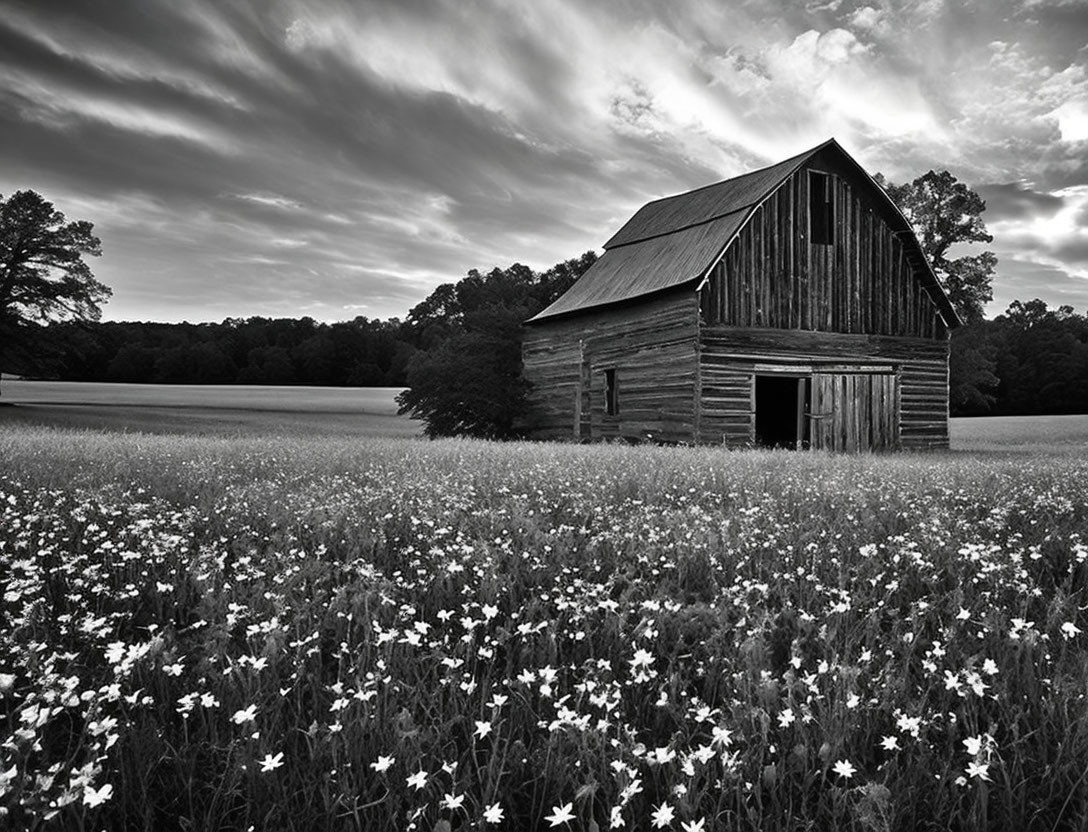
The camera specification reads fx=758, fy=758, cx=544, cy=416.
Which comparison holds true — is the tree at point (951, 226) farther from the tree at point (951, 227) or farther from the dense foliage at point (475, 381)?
the dense foliage at point (475, 381)

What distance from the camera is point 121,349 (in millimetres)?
78500

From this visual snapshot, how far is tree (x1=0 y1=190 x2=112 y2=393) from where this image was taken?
4712 cm

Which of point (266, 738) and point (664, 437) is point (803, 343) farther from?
point (266, 738)

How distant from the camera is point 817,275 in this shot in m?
24.7

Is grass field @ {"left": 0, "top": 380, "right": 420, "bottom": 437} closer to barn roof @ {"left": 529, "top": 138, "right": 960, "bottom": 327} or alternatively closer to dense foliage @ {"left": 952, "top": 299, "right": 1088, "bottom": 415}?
barn roof @ {"left": 529, "top": 138, "right": 960, "bottom": 327}

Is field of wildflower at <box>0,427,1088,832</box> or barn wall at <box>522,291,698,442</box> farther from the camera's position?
barn wall at <box>522,291,698,442</box>

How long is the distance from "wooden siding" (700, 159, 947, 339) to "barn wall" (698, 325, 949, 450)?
40 cm

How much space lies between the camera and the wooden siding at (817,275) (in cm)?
2364

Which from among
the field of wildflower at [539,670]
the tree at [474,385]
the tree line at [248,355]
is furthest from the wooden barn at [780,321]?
A: the tree line at [248,355]

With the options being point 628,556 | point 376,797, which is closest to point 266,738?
point 376,797

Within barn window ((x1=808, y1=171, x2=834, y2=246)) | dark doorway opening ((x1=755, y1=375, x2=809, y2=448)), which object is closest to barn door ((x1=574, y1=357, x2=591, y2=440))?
dark doorway opening ((x1=755, y1=375, x2=809, y2=448))

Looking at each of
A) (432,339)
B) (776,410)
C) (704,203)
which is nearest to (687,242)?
(704,203)

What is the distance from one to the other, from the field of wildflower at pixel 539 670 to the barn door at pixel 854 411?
59.0 ft

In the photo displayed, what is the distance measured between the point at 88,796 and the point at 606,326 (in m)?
26.4
